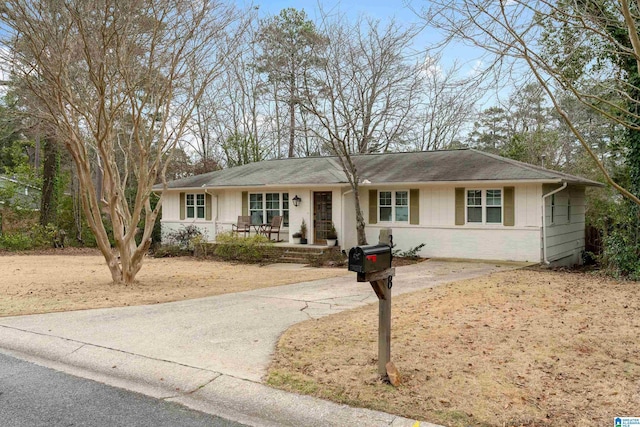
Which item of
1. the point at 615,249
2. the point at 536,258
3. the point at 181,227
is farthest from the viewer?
the point at 181,227

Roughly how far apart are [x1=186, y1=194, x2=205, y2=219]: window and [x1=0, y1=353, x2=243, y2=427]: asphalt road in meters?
15.5

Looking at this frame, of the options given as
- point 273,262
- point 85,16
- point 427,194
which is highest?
point 85,16

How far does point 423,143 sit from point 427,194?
13043mm

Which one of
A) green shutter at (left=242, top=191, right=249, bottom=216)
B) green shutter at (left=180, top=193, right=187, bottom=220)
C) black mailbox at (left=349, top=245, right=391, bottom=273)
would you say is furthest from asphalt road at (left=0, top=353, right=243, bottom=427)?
green shutter at (left=180, top=193, right=187, bottom=220)

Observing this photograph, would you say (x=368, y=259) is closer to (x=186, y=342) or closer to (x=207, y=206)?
(x=186, y=342)

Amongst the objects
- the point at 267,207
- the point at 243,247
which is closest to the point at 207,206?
the point at 267,207

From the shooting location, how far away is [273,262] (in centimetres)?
1542

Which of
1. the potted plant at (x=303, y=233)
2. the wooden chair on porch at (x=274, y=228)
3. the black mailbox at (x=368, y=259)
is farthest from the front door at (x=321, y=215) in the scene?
the black mailbox at (x=368, y=259)

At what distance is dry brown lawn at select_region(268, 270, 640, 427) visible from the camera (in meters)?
3.52

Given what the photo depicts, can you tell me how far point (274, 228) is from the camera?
1738cm

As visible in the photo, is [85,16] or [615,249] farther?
[615,249]

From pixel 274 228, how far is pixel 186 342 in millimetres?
11998

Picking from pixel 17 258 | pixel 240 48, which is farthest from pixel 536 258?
pixel 17 258

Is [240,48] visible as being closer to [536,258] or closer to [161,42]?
[161,42]
